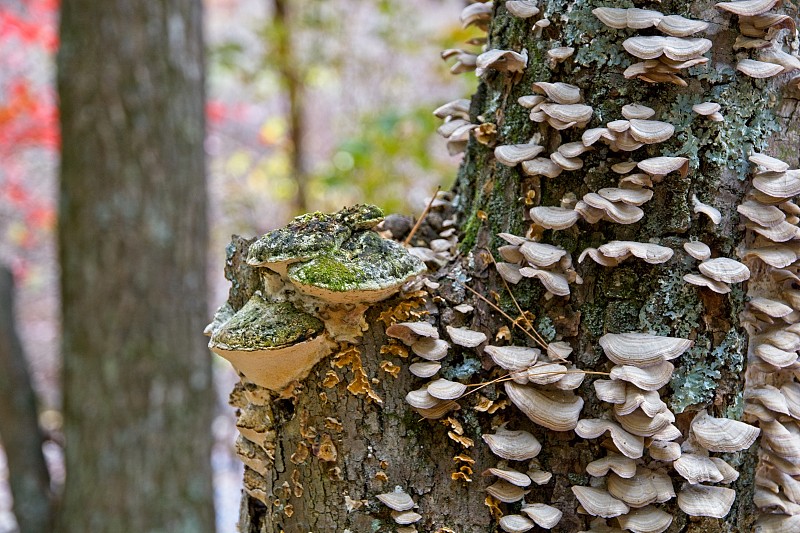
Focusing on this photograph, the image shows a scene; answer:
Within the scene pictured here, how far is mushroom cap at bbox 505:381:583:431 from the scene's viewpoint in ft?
4.12

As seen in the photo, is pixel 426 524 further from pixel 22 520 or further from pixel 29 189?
pixel 29 189

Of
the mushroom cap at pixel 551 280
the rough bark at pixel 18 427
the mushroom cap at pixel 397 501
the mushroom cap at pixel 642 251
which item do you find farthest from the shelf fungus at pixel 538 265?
the rough bark at pixel 18 427

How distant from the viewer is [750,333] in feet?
4.45

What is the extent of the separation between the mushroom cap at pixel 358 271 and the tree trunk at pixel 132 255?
7.43 feet

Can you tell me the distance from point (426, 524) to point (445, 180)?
4.56 m

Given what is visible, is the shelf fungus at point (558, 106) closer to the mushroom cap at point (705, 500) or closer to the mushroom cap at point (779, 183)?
the mushroom cap at point (779, 183)

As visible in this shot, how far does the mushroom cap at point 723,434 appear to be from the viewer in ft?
4.12

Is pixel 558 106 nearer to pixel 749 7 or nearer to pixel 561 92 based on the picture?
pixel 561 92

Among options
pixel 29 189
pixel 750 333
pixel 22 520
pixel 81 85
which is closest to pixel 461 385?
pixel 750 333

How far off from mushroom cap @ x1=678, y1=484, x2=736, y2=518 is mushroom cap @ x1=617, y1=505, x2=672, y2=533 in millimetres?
43

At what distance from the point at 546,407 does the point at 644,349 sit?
0.74 feet

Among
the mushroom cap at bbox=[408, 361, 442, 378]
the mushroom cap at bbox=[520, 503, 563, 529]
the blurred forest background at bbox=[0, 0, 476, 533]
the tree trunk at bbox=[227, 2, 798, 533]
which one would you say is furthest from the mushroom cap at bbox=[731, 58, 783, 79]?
the blurred forest background at bbox=[0, 0, 476, 533]

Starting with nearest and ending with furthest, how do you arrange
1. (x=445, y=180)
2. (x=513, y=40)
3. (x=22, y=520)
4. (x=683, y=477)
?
(x=683, y=477)
(x=513, y=40)
(x=22, y=520)
(x=445, y=180)

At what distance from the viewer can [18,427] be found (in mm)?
4289
